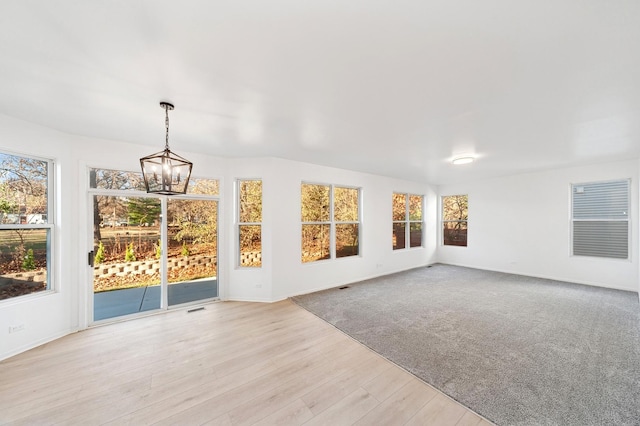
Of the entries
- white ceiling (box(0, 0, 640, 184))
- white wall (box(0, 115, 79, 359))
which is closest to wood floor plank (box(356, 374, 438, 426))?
white ceiling (box(0, 0, 640, 184))

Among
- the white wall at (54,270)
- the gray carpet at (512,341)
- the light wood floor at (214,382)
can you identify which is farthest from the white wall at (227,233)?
the gray carpet at (512,341)

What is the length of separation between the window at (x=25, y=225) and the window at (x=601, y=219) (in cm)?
959

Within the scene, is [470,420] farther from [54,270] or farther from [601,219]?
[601,219]

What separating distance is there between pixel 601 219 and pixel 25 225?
32.5 feet

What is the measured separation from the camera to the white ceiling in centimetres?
133

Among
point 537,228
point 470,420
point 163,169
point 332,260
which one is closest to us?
point 470,420

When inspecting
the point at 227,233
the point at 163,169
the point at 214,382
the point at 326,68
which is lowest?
the point at 214,382

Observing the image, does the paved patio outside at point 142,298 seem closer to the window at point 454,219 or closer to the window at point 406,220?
the window at point 406,220

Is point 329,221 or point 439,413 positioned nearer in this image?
point 439,413

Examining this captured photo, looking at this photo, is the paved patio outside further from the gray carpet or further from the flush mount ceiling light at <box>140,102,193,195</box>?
the flush mount ceiling light at <box>140,102,193,195</box>

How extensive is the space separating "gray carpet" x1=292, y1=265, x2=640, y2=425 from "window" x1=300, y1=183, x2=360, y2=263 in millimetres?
894

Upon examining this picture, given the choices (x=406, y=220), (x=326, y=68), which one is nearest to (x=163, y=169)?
(x=326, y=68)

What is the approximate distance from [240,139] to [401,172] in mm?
3999

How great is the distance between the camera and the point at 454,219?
7.57m
